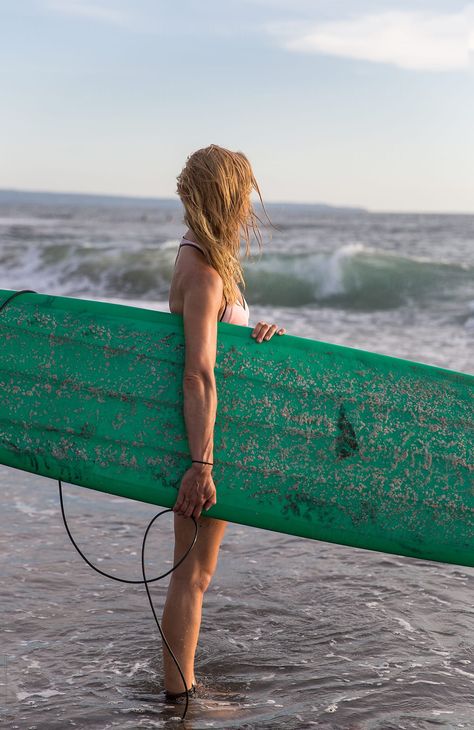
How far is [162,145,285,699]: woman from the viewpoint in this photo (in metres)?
2.21

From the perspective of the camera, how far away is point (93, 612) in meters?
3.12

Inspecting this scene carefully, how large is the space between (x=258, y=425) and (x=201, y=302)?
56cm

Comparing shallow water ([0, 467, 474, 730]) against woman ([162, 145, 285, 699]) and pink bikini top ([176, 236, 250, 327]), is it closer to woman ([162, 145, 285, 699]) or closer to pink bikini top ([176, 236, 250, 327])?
woman ([162, 145, 285, 699])

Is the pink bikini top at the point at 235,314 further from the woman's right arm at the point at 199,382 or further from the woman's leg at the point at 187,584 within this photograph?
the woman's leg at the point at 187,584

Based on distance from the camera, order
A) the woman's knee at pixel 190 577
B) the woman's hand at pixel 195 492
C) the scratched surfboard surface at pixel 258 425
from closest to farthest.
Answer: the woman's hand at pixel 195 492, the woman's knee at pixel 190 577, the scratched surfboard surface at pixel 258 425

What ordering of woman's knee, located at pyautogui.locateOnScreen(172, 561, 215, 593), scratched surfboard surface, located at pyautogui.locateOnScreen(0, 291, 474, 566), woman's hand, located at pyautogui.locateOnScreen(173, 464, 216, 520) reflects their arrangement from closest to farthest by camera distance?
woman's hand, located at pyautogui.locateOnScreen(173, 464, 216, 520), woman's knee, located at pyautogui.locateOnScreen(172, 561, 215, 593), scratched surfboard surface, located at pyautogui.locateOnScreen(0, 291, 474, 566)

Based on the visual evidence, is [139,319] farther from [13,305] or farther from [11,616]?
[11,616]

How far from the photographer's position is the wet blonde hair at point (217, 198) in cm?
221

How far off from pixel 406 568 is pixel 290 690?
1164 mm

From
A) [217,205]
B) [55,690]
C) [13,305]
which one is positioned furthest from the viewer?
[13,305]

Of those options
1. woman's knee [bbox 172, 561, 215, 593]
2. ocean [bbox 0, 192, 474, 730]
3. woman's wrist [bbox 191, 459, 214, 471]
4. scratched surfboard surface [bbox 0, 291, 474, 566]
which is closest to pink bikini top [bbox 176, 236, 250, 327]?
scratched surfboard surface [bbox 0, 291, 474, 566]

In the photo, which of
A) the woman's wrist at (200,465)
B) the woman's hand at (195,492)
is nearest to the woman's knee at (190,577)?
the woman's hand at (195,492)

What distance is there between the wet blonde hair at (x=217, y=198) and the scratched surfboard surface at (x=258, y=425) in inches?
14.8

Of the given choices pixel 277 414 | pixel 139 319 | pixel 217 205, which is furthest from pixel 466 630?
pixel 217 205
